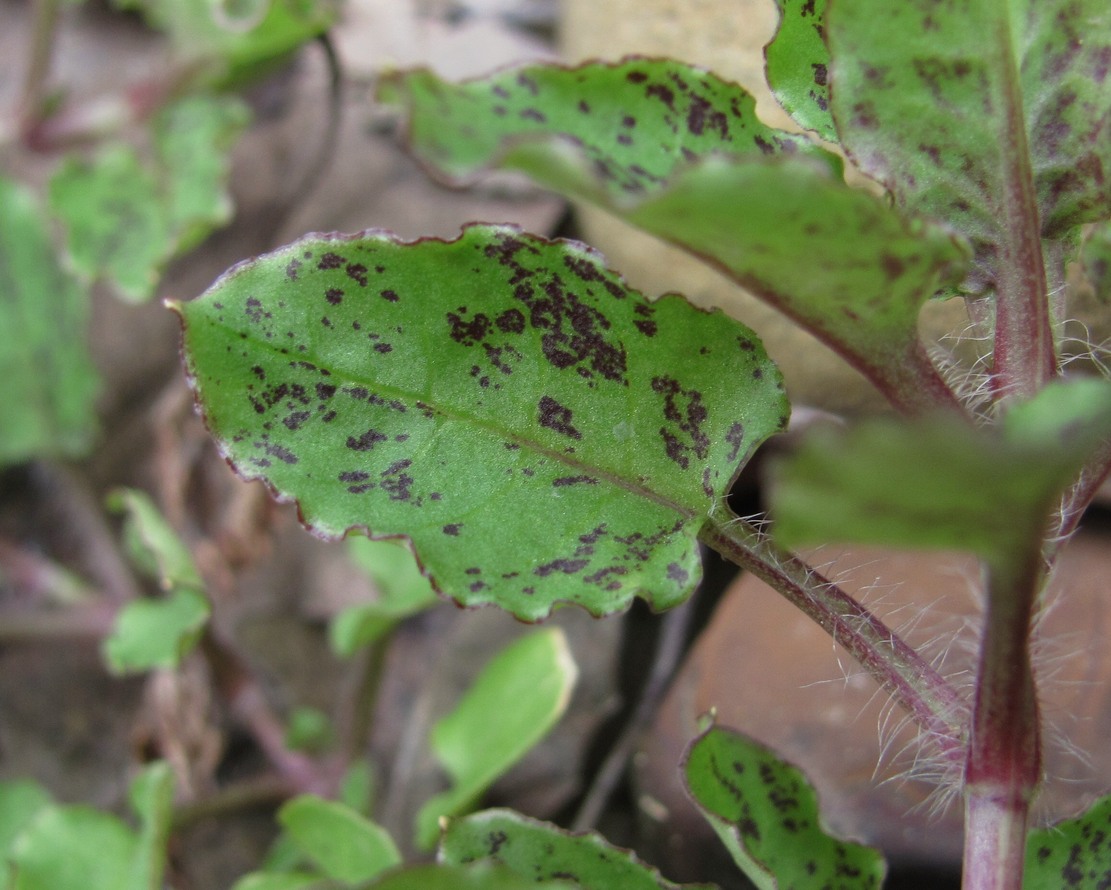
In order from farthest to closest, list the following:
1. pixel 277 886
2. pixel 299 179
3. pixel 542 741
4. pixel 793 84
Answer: pixel 299 179, pixel 542 741, pixel 277 886, pixel 793 84

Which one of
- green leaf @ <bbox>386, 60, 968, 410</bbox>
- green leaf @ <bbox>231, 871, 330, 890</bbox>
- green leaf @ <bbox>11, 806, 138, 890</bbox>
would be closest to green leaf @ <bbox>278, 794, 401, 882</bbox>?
green leaf @ <bbox>231, 871, 330, 890</bbox>

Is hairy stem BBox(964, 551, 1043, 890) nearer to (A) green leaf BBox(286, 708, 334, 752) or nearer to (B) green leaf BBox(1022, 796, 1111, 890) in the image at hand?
(B) green leaf BBox(1022, 796, 1111, 890)

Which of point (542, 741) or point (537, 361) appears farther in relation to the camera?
point (542, 741)

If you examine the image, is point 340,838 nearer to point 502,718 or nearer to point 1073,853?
point 502,718

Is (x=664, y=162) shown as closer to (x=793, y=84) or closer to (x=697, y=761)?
(x=793, y=84)

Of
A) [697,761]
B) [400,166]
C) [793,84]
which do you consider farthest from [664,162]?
[400,166]

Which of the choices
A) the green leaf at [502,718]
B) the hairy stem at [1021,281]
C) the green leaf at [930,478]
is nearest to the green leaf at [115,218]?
the green leaf at [502,718]
